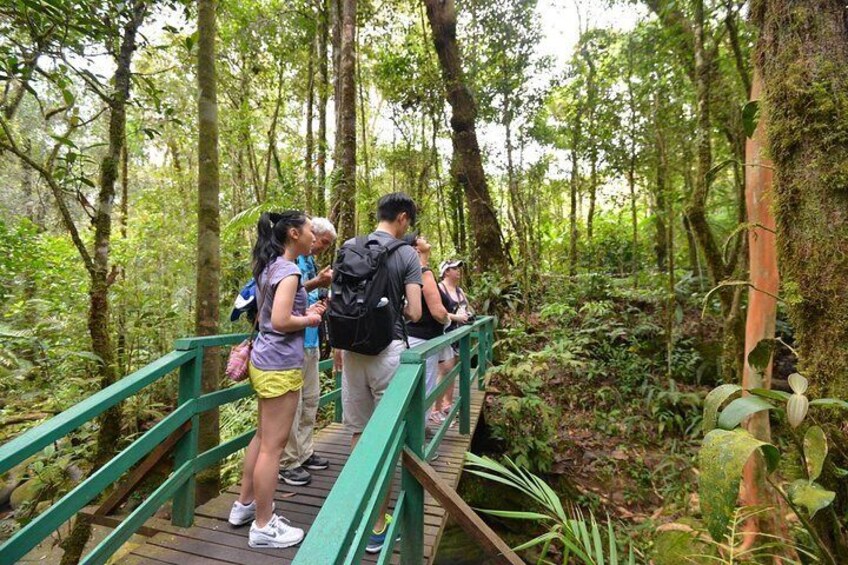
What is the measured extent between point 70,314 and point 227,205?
585 centimetres

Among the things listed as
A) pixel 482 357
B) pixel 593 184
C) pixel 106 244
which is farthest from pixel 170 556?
pixel 593 184

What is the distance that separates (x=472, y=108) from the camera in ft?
28.3

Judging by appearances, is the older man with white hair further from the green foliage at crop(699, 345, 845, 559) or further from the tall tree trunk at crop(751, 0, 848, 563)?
the tall tree trunk at crop(751, 0, 848, 563)

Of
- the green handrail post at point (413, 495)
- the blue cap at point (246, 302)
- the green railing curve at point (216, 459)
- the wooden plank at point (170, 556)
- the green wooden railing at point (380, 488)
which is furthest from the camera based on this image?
the blue cap at point (246, 302)

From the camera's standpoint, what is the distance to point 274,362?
2338 mm

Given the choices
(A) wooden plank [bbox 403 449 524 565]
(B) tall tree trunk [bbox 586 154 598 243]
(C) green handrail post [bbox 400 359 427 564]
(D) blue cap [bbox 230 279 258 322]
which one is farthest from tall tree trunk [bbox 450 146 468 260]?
(A) wooden plank [bbox 403 449 524 565]

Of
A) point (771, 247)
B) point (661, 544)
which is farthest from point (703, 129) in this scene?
point (661, 544)

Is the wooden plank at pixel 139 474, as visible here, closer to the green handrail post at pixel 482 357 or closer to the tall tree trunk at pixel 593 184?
the green handrail post at pixel 482 357

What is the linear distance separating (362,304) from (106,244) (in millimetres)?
2939

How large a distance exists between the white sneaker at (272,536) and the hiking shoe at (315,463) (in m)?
1.01

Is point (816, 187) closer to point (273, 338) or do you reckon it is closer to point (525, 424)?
point (273, 338)

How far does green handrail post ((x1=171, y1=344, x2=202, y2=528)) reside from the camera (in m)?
2.52

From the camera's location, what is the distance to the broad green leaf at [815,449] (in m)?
1.35

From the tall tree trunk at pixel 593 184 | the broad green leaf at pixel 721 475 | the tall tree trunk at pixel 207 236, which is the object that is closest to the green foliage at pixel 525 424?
the tall tree trunk at pixel 207 236
